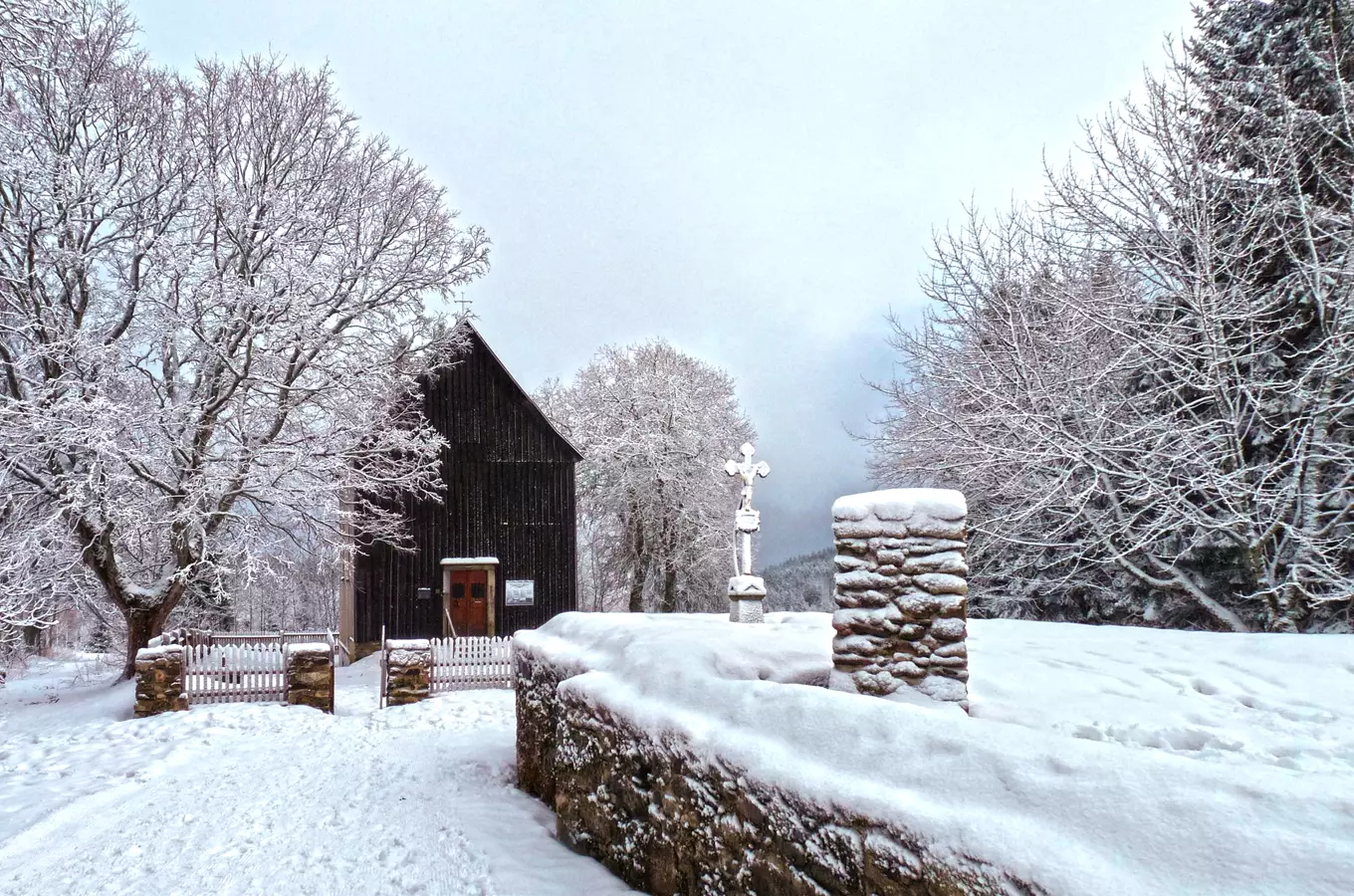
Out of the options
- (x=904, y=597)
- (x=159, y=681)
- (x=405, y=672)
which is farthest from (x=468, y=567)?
(x=904, y=597)

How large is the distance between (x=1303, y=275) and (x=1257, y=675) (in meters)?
6.91

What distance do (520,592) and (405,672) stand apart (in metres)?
5.73

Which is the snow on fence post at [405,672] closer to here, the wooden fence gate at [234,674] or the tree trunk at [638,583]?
the wooden fence gate at [234,674]

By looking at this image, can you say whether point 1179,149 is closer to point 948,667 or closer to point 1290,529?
point 1290,529

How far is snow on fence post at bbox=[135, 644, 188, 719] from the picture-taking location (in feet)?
37.7

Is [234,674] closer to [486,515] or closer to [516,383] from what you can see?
[486,515]

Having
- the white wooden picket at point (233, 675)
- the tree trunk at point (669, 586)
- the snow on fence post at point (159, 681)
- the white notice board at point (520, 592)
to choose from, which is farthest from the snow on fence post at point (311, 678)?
the tree trunk at point (669, 586)

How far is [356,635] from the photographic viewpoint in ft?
60.5

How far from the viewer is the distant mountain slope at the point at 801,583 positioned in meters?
34.9

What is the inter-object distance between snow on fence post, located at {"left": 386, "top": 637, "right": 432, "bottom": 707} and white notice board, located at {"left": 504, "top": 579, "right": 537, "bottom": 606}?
538 cm

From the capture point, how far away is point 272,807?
7062 mm

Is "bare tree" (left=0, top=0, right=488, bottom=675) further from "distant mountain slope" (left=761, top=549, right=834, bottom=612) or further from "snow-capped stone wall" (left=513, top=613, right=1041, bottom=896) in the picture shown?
"distant mountain slope" (left=761, top=549, right=834, bottom=612)

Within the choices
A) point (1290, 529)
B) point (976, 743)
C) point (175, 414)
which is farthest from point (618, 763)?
point (175, 414)

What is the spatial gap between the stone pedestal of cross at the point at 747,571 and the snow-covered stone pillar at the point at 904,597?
14.2ft
